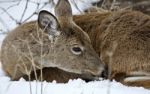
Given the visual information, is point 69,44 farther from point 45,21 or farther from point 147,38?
point 147,38

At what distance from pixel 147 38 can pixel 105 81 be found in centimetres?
105

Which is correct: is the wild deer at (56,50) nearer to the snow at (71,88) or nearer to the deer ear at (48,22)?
the deer ear at (48,22)

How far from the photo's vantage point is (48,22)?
7309 millimetres

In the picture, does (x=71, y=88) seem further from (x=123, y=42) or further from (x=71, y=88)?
(x=123, y=42)

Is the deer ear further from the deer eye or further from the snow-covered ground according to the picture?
the snow-covered ground

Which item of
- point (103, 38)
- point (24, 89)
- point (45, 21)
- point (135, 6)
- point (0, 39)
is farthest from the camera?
point (135, 6)

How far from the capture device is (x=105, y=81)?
6.79 m

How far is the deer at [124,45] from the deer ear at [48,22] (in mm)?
526

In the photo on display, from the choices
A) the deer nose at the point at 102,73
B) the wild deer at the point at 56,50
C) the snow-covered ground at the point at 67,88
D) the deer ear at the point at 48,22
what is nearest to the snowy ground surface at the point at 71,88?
the snow-covered ground at the point at 67,88

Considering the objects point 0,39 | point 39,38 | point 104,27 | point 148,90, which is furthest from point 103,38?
point 0,39

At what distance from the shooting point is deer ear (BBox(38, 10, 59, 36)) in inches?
284

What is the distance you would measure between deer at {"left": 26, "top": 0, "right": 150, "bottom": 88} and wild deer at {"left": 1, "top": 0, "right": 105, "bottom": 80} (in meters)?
0.18

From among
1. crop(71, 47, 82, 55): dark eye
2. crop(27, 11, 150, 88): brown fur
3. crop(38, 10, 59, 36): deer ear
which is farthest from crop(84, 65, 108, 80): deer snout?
crop(38, 10, 59, 36): deer ear

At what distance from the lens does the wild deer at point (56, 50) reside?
24.3 ft
